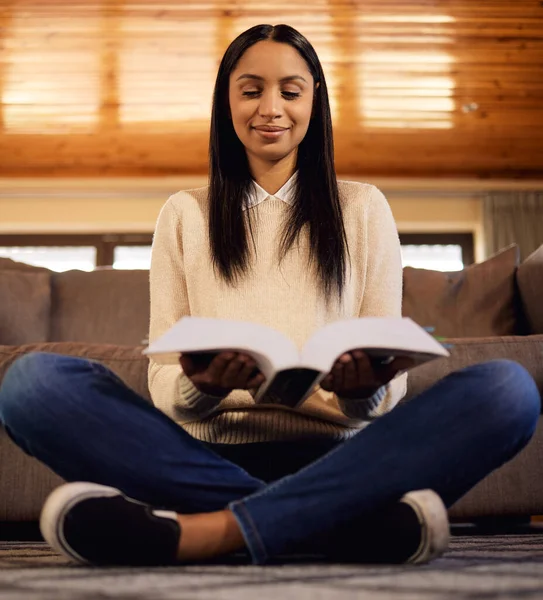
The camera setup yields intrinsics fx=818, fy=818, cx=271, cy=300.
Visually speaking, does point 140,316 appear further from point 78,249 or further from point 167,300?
point 78,249

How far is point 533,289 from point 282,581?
173 cm

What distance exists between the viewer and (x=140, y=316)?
8.45 feet

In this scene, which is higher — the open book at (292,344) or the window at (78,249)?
the window at (78,249)

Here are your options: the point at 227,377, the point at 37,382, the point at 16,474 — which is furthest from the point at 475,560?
the point at 16,474

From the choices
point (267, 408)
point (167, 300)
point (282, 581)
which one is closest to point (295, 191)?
point (167, 300)

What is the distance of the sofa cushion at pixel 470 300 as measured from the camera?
2409 millimetres

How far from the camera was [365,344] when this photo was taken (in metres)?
0.88

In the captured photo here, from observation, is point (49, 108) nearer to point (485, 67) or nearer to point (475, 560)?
point (485, 67)

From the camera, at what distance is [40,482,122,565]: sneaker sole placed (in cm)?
89

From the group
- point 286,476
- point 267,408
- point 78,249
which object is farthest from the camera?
point 78,249

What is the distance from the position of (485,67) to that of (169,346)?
444 cm

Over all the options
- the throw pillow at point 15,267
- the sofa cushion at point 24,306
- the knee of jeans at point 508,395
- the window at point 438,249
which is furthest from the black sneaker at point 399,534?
the window at point 438,249

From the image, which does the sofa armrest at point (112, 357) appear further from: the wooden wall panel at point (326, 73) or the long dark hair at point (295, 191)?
the wooden wall panel at point (326, 73)

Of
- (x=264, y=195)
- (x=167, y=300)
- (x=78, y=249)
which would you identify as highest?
(x=78, y=249)
